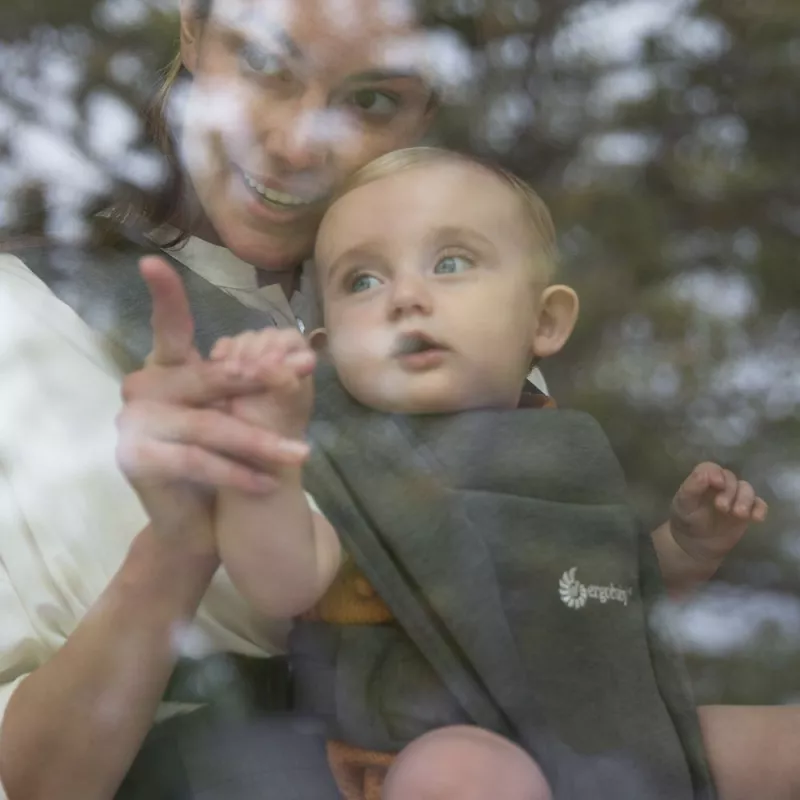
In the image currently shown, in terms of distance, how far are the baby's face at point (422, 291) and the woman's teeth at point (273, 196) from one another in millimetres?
17

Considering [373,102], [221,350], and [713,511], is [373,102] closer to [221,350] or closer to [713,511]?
[221,350]

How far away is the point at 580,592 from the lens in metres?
0.49

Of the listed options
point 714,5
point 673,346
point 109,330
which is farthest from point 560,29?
point 109,330

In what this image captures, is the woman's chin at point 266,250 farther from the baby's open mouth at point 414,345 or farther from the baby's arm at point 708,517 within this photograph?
the baby's arm at point 708,517

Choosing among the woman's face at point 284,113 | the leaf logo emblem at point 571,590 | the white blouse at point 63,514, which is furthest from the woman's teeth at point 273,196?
the leaf logo emblem at point 571,590

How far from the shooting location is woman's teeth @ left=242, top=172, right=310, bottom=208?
1.66 feet

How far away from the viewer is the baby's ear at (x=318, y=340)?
0.49 meters

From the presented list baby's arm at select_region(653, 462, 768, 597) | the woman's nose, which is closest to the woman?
the woman's nose

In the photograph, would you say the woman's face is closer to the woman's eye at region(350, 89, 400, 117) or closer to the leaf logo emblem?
the woman's eye at region(350, 89, 400, 117)

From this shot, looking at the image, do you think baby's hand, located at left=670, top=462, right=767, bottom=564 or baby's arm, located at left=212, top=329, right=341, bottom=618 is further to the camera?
baby's hand, located at left=670, top=462, right=767, bottom=564

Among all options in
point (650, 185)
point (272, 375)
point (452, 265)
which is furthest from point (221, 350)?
point (650, 185)

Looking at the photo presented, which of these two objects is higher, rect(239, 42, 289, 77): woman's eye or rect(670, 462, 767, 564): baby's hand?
rect(239, 42, 289, 77): woman's eye

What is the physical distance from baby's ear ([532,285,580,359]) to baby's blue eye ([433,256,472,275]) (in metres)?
0.06

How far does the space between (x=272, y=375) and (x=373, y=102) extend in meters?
0.17
